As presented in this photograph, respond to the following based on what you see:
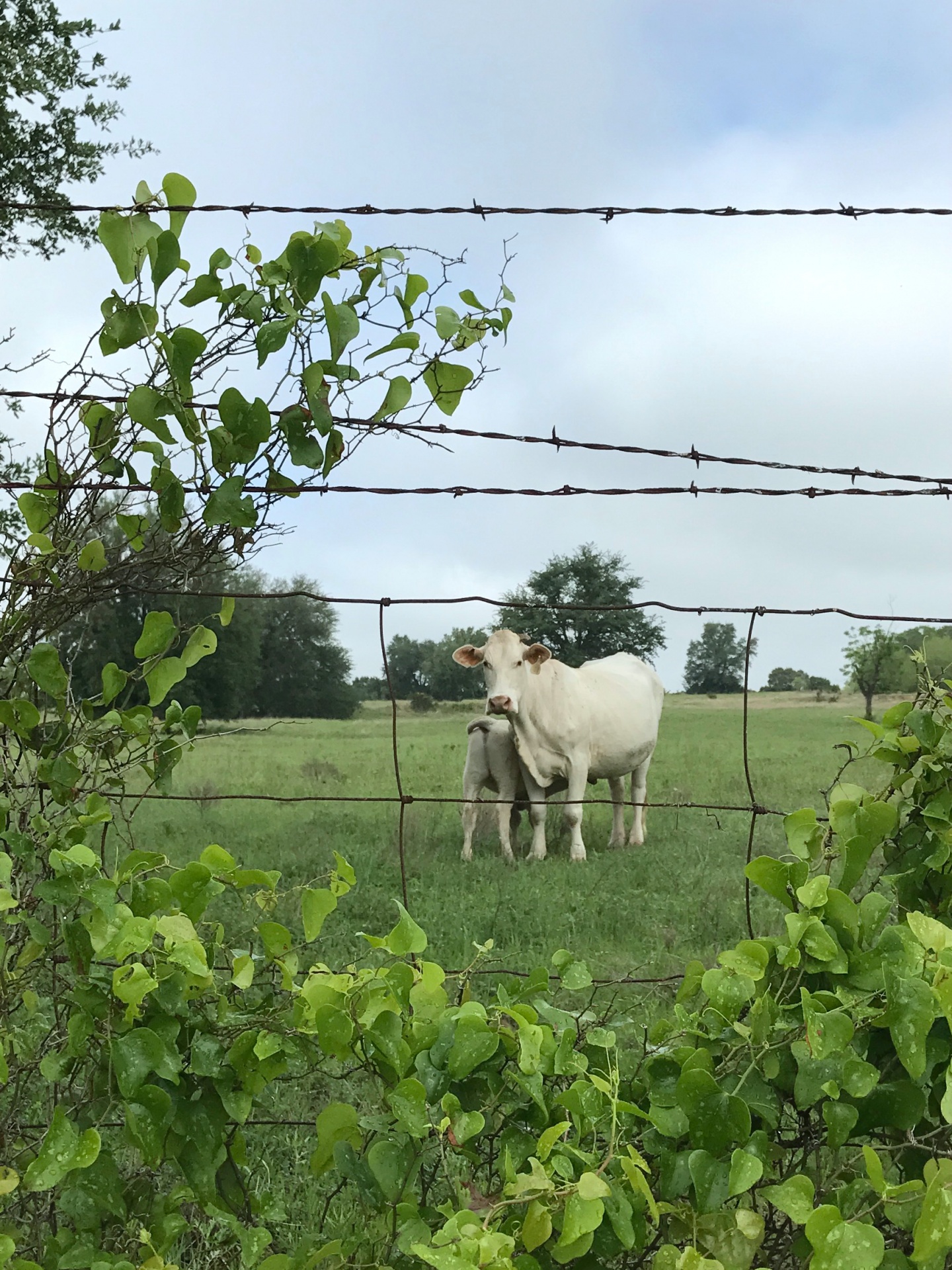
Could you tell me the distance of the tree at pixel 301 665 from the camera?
688cm

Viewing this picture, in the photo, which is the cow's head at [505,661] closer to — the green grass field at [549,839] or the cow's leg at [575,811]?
the green grass field at [549,839]

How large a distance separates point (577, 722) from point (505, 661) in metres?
2.26

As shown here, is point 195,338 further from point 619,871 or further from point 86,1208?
point 619,871

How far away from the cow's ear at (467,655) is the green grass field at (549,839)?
0.28 metres

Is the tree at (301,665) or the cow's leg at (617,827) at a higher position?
the tree at (301,665)

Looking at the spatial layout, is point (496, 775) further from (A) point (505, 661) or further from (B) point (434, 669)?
(B) point (434, 669)

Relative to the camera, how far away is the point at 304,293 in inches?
73.7

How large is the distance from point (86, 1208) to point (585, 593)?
2791 mm

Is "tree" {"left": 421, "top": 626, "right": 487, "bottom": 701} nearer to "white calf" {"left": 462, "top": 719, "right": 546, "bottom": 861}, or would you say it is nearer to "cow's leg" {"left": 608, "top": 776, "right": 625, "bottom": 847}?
"white calf" {"left": 462, "top": 719, "right": 546, "bottom": 861}

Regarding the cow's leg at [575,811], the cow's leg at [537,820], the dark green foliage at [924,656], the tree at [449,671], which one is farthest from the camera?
the cow's leg at [575,811]

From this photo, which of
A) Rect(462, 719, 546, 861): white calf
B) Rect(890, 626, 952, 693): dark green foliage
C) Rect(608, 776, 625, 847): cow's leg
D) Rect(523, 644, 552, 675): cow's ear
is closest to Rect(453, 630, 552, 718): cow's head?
Rect(523, 644, 552, 675): cow's ear

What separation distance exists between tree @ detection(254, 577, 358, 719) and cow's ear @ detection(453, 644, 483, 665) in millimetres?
1342

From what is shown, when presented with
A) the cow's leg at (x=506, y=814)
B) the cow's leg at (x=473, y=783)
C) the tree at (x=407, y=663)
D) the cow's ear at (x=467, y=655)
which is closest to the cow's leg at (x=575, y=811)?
the cow's leg at (x=506, y=814)

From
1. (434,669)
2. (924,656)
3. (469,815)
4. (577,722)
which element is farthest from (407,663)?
(577,722)
